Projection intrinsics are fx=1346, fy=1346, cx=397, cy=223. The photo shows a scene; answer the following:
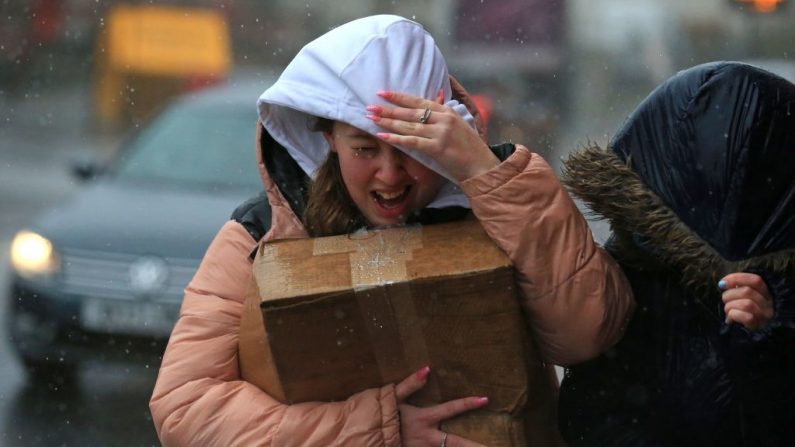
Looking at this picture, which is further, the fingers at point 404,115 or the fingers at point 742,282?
the fingers at point 404,115

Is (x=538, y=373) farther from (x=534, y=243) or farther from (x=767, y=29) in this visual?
(x=767, y=29)

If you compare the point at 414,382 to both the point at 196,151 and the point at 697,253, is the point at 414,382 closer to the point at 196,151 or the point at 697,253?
the point at 697,253

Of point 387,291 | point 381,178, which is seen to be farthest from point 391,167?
point 387,291

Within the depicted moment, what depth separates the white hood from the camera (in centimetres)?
276

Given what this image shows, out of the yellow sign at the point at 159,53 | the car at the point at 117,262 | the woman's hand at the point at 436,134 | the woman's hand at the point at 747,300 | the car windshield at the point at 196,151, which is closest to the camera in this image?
the woman's hand at the point at 747,300

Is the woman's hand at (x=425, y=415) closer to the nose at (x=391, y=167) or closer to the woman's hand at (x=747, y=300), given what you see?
the nose at (x=391, y=167)

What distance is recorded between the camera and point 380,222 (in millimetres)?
2830

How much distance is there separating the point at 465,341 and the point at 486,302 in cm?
10

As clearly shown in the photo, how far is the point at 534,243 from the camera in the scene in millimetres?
2641

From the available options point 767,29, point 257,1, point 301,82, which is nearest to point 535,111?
point 767,29

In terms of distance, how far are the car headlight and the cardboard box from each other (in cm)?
476

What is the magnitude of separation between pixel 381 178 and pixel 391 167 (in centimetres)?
3

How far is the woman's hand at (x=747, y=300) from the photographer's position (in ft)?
8.25

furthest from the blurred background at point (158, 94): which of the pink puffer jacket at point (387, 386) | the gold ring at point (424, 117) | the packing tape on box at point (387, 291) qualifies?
the packing tape on box at point (387, 291)
